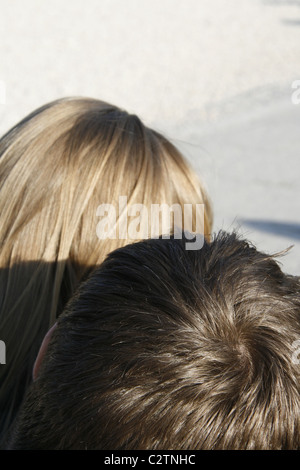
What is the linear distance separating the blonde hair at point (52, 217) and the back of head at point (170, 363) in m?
0.37

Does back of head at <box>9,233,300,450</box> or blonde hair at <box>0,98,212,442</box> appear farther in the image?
blonde hair at <box>0,98,212,442</box>

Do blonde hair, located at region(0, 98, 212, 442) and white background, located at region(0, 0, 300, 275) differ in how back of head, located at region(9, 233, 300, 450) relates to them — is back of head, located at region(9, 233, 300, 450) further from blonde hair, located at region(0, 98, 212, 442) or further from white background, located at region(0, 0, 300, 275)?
white background, located at region(0, 0, 300, 275)

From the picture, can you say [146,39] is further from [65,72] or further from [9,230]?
[9,230]

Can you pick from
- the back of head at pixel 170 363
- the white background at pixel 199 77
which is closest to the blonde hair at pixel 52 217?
the back of head at pixel 170 363

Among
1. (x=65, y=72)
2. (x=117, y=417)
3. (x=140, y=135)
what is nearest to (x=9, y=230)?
(x=140, y=135)

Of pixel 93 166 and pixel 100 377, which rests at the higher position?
pixel 93 166

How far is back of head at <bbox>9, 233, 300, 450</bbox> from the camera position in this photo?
0.50 metres

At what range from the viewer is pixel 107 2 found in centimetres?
696

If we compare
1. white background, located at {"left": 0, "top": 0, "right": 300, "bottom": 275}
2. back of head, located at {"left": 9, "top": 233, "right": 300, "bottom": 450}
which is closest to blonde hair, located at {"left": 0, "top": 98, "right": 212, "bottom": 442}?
back of head, located at {"left": 9, "top": 233, "right": 300, "bottom": 450}

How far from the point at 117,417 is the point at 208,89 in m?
4.27

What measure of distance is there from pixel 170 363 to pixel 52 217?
515mm

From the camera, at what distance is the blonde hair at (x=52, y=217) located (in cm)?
97

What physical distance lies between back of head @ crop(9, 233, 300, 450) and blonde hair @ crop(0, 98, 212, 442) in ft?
1.22
